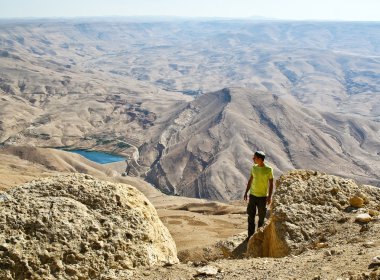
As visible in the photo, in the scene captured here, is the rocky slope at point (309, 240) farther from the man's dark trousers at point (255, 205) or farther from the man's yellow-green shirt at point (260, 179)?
the man's yellow-green shirt at point (260, 179)

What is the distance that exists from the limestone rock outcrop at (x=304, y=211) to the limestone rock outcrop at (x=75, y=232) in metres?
2.14

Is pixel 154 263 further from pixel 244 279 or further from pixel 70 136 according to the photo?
pixel 70 136

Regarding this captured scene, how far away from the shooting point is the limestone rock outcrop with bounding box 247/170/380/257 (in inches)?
331

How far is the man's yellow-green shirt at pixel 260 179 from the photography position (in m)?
8.98

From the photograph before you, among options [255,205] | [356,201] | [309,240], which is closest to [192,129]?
[255,205]

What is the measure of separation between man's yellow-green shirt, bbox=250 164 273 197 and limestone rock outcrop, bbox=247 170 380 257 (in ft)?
1.45

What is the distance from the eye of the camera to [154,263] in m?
7.34

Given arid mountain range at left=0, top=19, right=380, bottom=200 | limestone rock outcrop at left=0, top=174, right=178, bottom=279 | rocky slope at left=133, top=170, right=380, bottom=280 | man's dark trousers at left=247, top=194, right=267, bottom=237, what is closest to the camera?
rocky slope at left=133, top=170, right=380, bottom=280

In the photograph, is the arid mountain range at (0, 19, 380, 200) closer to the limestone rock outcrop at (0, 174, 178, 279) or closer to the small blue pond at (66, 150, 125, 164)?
the small blue pond at (66, 150, 125, 164)

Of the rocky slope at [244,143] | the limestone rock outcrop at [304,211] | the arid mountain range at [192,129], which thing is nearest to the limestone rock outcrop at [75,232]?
the limestone rock outcrop at [304,211]

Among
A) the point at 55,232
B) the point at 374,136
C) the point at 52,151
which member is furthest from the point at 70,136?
the point at 55,232

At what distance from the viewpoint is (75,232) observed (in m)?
7.03

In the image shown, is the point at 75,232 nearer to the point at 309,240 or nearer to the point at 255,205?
the point at 255,205

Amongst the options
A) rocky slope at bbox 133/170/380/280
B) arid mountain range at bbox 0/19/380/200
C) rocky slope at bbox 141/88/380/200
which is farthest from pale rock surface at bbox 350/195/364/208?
arid mountain range at bbox 0/19/380/200
